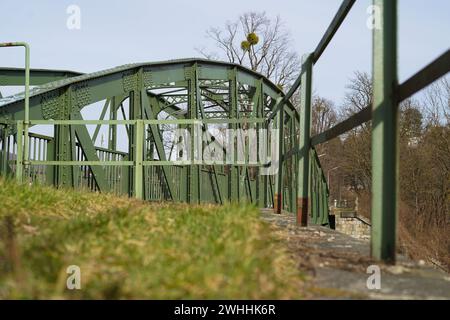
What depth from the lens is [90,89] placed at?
998 cm

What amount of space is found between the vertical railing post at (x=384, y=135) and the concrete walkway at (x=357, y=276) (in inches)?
5.7

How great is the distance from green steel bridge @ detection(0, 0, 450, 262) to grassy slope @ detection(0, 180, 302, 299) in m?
0.77

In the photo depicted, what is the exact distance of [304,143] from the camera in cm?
455

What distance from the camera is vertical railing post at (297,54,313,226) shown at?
443 cm

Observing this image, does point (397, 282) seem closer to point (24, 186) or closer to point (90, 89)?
point (24, 186)

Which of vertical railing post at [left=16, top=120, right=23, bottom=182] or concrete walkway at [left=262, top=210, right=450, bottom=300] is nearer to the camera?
concrete walkway at [left=262, top=210, right=450, bottom=300]

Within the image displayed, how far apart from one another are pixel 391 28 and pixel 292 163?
18.7 ft

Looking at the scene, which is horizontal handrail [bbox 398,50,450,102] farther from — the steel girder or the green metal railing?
the steel girder

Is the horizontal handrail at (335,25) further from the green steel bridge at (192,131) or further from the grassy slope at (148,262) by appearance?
the grassy slope at (148,262)

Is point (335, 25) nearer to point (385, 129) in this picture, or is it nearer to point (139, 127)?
point (385, 129)

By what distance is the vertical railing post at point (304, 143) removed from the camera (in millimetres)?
4434

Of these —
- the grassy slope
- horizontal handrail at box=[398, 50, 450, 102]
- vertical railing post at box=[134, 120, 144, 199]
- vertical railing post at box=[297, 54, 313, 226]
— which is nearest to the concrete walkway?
the grassy slope

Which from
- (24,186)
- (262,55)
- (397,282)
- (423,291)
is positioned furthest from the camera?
(262,55)
